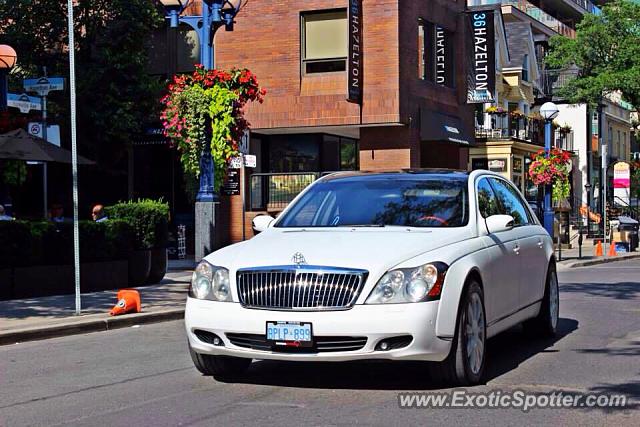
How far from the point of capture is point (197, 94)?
16.8m

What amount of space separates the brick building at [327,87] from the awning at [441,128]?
47 mm

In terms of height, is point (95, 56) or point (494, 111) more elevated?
point (95, 56)

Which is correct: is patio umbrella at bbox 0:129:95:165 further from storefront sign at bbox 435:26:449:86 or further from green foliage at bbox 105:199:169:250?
storefront sign at bbox 435:26:449:86

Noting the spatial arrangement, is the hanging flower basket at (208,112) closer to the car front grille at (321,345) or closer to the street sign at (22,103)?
the street sign at (22,103)

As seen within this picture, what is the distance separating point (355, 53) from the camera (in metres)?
29.1

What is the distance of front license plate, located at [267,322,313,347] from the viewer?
668 centimetres

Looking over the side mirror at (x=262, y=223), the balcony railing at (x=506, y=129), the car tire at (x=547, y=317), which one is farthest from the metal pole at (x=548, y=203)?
the side mirror at (x=262, y=223)

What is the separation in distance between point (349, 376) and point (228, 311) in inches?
52.6

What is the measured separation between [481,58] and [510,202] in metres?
26.0

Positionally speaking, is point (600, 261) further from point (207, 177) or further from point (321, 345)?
point (321, 345)

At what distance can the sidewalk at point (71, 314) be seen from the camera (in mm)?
11047

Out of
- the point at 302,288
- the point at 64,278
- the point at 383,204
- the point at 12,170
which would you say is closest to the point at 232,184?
the point at 12,170

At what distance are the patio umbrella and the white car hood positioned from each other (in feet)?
33.3

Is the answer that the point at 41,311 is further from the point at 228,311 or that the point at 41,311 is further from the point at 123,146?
the point at 123,146
